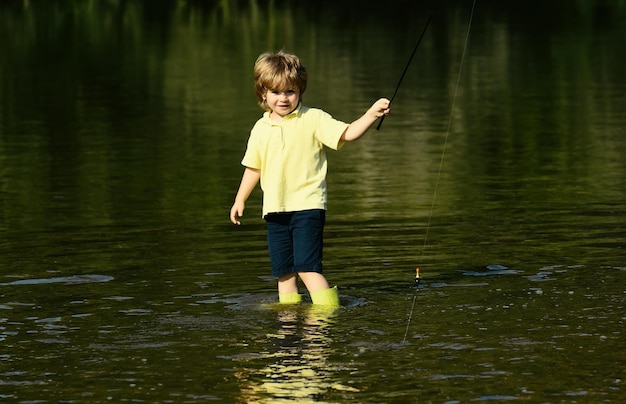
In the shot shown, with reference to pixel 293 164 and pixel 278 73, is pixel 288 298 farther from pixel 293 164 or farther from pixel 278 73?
pixel 278 73

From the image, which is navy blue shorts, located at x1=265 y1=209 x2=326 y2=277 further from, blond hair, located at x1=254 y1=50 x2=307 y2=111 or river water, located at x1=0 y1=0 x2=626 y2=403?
blond hair, located at x1=254 y1=50 x2=307 y2=111

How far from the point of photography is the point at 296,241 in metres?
8.66

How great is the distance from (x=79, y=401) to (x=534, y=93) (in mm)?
21467

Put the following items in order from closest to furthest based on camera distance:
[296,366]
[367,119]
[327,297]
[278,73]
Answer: [296,366] < [367,119] < [278,73] < [327,297]

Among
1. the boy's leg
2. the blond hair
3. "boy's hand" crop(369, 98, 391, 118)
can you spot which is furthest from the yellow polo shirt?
"boy's hand" crop(369, 98, 391, 118)

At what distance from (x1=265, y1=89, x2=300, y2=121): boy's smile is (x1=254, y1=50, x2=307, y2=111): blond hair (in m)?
0.03

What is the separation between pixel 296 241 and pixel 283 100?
76 centimetres

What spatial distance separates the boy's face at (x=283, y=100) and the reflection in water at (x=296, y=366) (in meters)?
1.09

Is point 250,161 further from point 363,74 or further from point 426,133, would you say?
point 363,74

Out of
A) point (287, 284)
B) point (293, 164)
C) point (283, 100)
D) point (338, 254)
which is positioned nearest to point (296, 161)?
point (293, 164)

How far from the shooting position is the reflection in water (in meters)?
6.66

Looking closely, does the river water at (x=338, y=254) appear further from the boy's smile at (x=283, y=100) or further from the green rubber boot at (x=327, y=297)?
the boy's smile at (x=283, y=100)

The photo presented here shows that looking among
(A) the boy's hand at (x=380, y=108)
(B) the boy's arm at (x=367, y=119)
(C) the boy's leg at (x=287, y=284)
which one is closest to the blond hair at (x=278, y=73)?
(B) the boy's arm at (x=367, y=119)

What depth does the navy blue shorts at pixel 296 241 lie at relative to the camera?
8.62m
